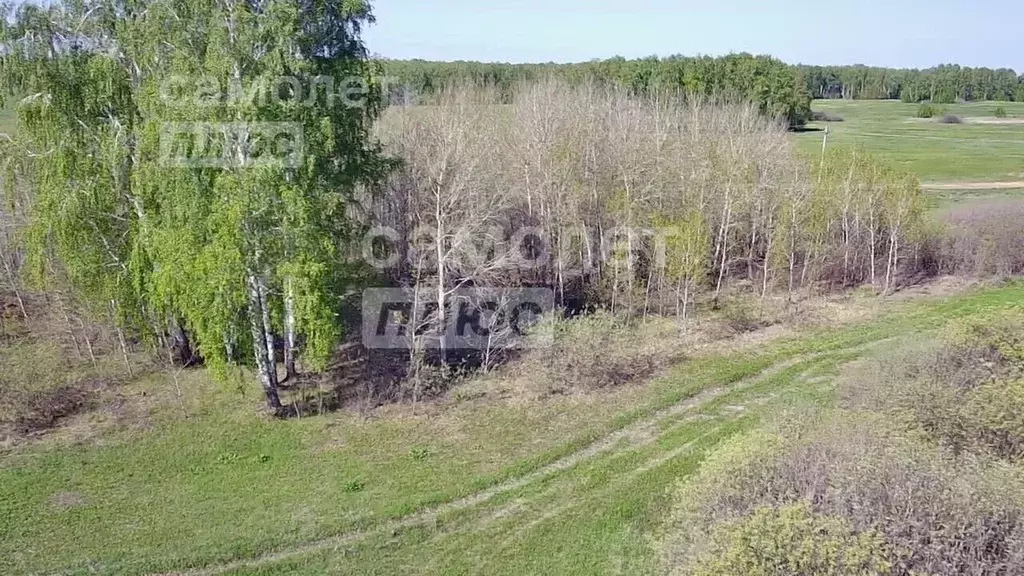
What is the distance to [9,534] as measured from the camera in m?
14.7

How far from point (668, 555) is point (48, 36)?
64.5 ft

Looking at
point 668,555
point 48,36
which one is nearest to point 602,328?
point 668,555

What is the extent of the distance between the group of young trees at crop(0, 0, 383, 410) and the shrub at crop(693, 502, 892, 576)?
11.9 metres

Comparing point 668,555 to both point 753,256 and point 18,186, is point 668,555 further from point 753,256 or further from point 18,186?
point 753,256

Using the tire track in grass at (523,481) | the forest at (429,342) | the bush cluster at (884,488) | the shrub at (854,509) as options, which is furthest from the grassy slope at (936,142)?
the shrub at (854,509)

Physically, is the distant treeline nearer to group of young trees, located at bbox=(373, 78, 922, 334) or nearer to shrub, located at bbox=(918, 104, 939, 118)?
group of young trees, located at bbox=(373, 78, 922, 334)

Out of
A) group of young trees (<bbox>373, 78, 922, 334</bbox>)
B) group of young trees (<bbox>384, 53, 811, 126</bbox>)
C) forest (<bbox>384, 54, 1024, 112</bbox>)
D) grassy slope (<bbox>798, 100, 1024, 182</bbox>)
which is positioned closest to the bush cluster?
group of young trees (<bbox>373, 78, 922, 334</bbox>)

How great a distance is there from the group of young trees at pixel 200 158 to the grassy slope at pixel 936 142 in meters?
37.5

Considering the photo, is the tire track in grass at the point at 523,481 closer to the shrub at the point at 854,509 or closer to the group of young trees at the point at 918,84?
the shrub at the point at 854,509

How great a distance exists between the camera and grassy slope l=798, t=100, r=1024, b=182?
193ft

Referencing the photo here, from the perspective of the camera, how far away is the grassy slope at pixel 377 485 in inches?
547

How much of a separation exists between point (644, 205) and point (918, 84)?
397 feet

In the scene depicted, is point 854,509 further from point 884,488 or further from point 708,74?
point 708,74

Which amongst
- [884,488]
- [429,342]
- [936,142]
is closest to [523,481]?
[884,488]
